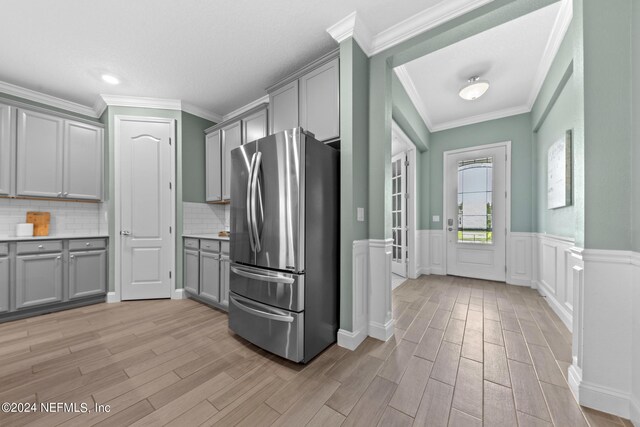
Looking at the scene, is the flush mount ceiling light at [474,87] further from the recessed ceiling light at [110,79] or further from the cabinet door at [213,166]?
the recessed ceiling light at [110,79]

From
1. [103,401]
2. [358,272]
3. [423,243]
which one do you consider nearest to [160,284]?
[103,401]

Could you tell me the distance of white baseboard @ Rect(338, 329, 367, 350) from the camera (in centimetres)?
201

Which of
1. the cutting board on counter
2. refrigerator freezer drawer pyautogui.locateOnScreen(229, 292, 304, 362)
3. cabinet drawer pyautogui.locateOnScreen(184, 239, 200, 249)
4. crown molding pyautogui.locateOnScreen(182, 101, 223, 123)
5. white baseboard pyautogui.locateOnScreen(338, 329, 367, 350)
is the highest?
crown molding pyautogui.locateOnScreen(182, 101, 223, 123)

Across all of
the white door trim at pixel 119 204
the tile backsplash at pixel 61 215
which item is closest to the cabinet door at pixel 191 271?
the white door trim at pixel 119 204

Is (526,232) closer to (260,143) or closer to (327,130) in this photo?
(327,130)

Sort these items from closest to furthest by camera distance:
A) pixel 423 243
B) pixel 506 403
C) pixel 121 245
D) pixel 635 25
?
1. pixel 635 25
2. pixel 506 403
3. pixel 121 245
4. pixel 423 243

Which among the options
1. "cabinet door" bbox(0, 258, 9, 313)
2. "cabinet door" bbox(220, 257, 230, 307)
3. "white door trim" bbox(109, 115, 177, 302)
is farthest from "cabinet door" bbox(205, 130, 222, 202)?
"cabinet door" bbox(0, 258, 9, 313)

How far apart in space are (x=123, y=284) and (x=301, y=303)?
284cm

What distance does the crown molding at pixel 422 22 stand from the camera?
1805 mm

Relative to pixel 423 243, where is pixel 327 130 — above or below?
above

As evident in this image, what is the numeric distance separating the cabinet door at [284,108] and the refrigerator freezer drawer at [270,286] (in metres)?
1.50

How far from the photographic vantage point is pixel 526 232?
3.83 metres

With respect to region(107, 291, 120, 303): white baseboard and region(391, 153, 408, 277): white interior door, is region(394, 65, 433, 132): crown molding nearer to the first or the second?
region(391, 153, 408, 277): white interior door

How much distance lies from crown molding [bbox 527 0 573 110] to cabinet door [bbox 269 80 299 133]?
2371mm
